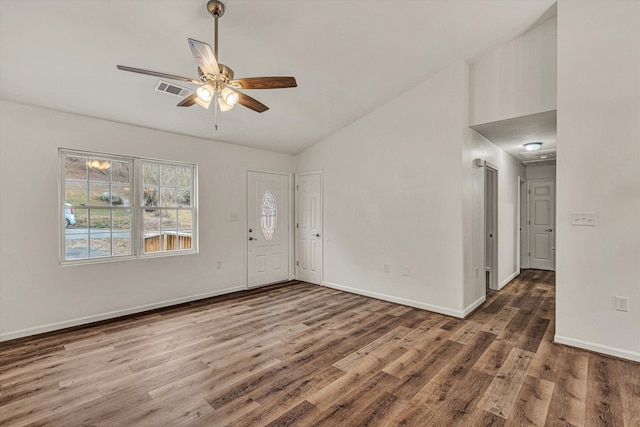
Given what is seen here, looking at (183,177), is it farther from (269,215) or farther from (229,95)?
(229,95)

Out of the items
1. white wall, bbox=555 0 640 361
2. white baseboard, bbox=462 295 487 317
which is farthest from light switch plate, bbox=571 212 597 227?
white baseboard, bbox=462 295 487 317

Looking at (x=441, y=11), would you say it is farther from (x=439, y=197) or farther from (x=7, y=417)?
(x=7, y=417)

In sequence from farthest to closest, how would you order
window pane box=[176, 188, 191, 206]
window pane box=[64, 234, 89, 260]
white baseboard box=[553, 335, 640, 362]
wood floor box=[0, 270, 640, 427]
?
1. window pane box=[176, 188, 191, 206]
2. window pane box=[64, 234, 89, 260]
3. white baseboard box=[553, 335, 640, 362]
4. wood floor box=[0, 270, 640, 427]

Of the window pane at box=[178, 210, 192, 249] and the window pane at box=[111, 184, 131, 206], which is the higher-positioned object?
the window pane at box=[111, 184, 131, 206]

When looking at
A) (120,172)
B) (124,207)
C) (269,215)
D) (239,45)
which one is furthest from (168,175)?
(239,45)

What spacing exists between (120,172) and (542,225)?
8450 millimetres

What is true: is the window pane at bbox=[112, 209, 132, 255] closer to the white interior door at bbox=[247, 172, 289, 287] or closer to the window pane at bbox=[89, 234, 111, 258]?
the window pane at bbox=[89, 234, 111, 258]

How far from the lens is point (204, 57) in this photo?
2059 millimetres

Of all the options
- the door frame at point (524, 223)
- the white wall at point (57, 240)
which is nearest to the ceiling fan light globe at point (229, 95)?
the white wall at point (57, 240)

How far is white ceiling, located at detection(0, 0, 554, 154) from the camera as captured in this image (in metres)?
2.57

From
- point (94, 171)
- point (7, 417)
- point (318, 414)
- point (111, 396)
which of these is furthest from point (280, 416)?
point (94, 171)

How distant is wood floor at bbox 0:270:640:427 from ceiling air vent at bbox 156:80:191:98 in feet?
9.08

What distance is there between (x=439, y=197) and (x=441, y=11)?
212 centimetres

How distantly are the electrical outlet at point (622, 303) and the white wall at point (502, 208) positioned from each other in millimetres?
1619
